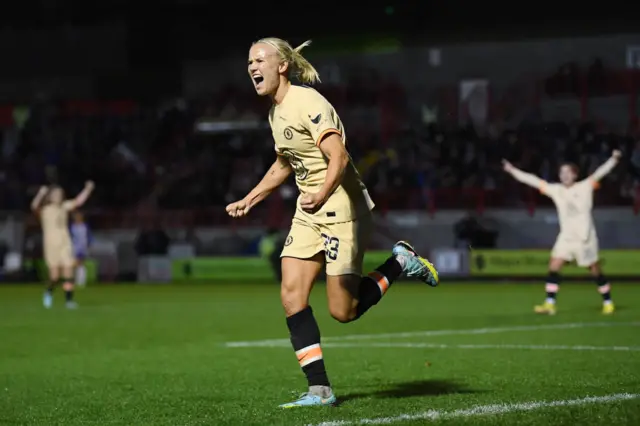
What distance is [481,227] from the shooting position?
32.8 m

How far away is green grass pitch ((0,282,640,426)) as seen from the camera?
7324 mm

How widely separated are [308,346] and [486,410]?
1255mm

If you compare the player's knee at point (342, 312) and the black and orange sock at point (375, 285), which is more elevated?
the black and orange sock at point (375, 285)

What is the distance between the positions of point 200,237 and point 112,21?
36.0 ft

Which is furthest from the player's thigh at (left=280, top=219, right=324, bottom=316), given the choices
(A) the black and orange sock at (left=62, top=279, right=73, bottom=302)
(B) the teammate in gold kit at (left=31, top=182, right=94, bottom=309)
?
(A) the black and orange sock at (left=62, top=279, right=73, bottom=302)

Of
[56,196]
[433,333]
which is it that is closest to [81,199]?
[56,196]

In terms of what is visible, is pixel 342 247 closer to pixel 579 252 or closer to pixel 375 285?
pixel 375 285

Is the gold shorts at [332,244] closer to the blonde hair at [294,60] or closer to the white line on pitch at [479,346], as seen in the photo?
the blonde hair at [294,60]

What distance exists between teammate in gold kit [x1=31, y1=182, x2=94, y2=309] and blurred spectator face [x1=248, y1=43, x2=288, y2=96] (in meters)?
14.9

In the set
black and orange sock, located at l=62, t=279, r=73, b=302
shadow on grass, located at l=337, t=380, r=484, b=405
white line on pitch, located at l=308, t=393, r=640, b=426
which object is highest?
white line on pitch, located at l=308, t=393, r=640, b=426

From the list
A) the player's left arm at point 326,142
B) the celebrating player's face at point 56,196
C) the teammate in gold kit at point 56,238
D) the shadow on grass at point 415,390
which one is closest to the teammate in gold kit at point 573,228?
the teammate in gold kit at point 56,238

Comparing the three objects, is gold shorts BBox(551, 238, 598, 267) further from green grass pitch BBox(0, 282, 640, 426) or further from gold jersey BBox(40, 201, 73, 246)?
gold jersey BBox(40, 201, 73, 246)

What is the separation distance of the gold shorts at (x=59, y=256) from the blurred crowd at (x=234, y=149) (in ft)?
45.7

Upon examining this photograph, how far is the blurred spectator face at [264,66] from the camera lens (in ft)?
24.9
